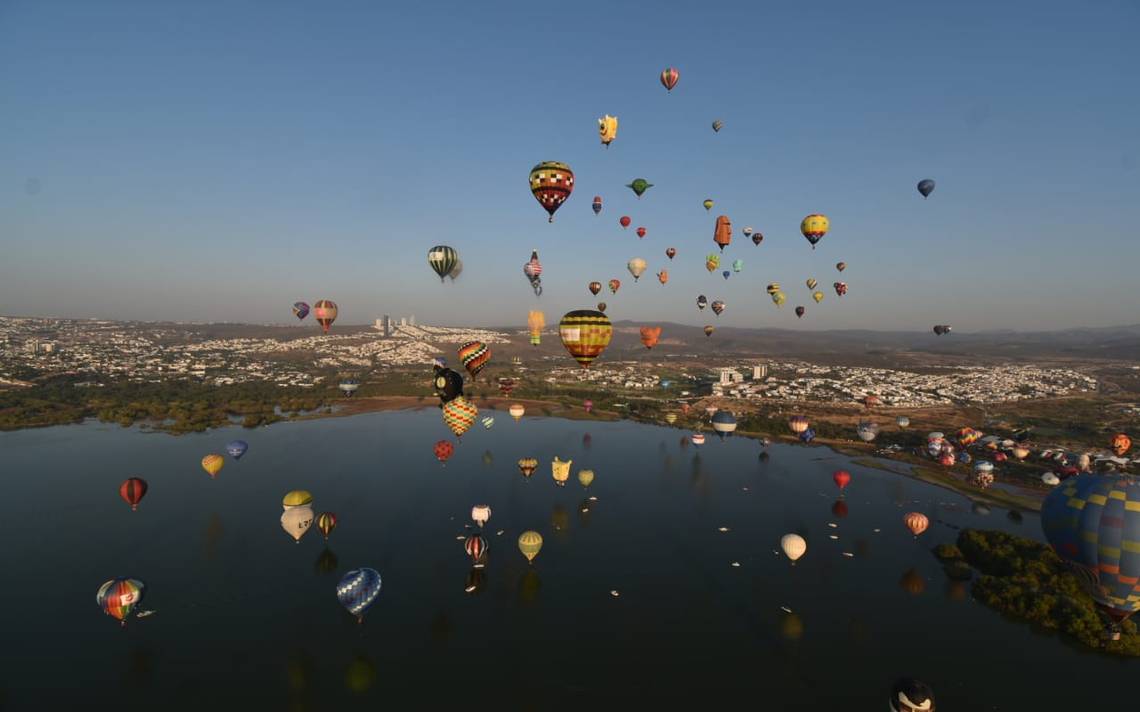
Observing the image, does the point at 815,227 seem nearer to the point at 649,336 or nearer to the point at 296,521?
the point at 649,336

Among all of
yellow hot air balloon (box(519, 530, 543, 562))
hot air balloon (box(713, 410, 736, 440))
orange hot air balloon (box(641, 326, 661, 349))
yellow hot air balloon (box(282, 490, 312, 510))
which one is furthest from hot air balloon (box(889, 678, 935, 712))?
orange hot air balloon (box(641, 326, 661, 349))

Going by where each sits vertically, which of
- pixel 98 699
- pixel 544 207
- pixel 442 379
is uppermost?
pixel 544 207

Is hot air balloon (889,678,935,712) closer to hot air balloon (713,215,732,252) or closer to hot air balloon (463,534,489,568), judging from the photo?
hot air balloon (463,534,489,568)

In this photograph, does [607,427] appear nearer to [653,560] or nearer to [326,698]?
[653,560]

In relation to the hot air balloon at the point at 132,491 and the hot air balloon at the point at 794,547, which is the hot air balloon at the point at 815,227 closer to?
the hot air balloon at the point at 794,547

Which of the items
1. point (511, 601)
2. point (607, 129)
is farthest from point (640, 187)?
point (511, 601)

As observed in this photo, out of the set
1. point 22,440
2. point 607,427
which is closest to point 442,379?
point 607,427
